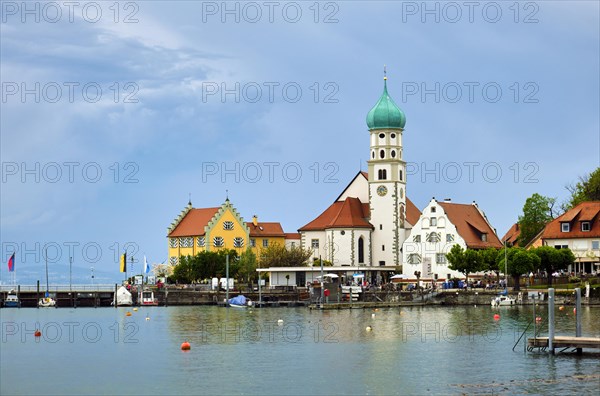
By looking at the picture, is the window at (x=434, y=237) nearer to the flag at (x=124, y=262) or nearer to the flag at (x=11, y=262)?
the flag at (x=124, y=262)

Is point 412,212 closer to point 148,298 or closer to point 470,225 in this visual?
point 470,225

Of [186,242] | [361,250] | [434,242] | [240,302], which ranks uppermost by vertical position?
[186,242]

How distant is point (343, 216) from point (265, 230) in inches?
852

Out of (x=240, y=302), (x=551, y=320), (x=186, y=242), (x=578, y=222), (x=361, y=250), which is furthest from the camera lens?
(x=186, y=242)

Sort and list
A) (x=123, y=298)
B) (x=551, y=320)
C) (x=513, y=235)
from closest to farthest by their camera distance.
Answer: (x=551, y=320) → (x=123, y=298) → (x=513, y=235)

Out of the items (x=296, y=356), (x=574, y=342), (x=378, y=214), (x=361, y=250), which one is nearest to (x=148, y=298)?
(x=361, y=250)

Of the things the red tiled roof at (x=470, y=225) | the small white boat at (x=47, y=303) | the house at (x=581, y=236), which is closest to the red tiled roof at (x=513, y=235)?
the red tiled roof at (x=470, y=225)

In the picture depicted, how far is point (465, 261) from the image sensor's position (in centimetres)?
12962

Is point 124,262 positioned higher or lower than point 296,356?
higher

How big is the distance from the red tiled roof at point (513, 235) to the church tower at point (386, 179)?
1610 centimetres

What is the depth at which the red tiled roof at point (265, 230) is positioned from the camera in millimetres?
167000

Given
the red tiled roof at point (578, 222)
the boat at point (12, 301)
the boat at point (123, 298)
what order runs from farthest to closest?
1. the boat at point (12, 301)
2. the boat at point (123, 298)
3. the red tiled roof at point (578, 222)

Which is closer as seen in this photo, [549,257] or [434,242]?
[549,257]

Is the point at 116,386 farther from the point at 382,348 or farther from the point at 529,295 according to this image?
the point at 529,295
